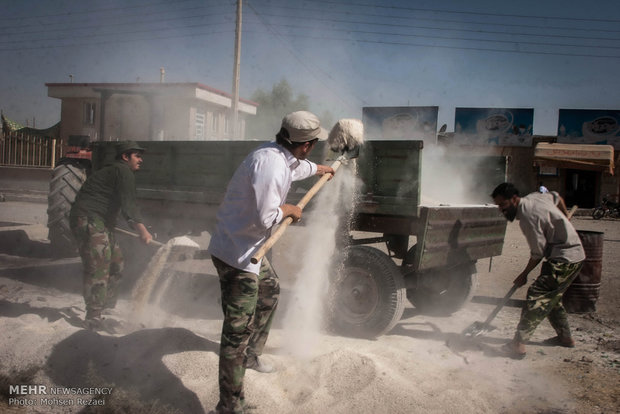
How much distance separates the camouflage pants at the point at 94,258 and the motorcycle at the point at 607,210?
1996 centimetres

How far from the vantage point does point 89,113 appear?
902 inches

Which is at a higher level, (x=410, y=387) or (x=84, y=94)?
(x=84, y=94)

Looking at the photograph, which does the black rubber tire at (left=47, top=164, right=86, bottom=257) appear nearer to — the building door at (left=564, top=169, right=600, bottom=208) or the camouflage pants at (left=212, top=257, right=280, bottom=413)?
the camouflage pants at (left=212, top=257, right=280, bottom=413)

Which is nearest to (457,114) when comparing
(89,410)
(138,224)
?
(138,224)

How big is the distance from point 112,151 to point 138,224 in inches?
92.2

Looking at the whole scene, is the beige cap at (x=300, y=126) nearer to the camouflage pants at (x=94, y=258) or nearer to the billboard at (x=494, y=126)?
the camouflage pants at (x=94, y=258)

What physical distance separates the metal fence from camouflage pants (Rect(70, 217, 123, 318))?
15.9 metres

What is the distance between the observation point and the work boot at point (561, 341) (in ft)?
14.4

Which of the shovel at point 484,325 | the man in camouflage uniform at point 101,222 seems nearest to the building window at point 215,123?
the man in camouflage uniform at point 101,222

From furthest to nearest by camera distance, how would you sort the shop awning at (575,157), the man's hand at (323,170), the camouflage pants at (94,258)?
1. the shop awning at (575,157)
2. the camouflage pants at (94,258)
3. the man's hand at (323,170)

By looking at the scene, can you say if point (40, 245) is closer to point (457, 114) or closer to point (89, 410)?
point (89, 410)

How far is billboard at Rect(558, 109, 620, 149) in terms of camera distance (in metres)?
23.1

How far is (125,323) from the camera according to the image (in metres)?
4.57

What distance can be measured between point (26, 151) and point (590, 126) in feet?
85.4
